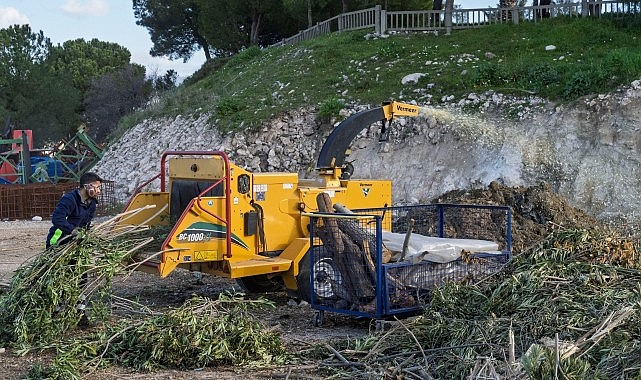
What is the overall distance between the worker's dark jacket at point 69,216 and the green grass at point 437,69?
1303 cm

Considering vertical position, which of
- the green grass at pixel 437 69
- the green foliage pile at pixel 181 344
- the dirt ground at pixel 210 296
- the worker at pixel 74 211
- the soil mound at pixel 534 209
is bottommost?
the dirt ground at pixel 210 296

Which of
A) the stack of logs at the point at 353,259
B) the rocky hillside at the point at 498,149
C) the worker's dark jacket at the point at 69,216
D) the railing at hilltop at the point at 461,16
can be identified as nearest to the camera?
the worker's dark jacket at the point at 69,216

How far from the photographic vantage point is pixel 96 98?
5000 centimetres

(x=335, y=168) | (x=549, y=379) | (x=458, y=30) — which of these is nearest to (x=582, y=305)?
(x=549, y=379)

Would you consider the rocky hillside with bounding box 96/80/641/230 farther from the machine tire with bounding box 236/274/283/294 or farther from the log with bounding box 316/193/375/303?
the log with bounding box 316/193/375/303

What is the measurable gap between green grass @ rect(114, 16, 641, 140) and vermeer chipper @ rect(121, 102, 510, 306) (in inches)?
373

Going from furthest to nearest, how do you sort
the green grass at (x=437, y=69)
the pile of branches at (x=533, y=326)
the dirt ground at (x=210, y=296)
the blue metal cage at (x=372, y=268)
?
the green grass at (x=437, y=69), the blue metal cage at (x=372, y=268), the dirt ground at (x=210, y=296), the pile of branches at (x=533, y=326)

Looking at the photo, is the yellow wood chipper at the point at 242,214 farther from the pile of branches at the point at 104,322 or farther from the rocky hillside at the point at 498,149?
the rocky hillside at the point at 498,149

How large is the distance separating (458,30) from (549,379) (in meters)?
22.9

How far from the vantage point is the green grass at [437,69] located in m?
20.6

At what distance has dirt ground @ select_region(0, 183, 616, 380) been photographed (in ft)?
26.1

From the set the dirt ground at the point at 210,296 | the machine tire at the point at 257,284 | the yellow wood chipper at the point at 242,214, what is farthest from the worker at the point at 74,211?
the machine tire at the point at 257,284

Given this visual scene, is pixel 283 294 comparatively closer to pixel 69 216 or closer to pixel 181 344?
pixel 69 216

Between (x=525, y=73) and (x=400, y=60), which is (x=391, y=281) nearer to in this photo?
(x=525, y=73)
